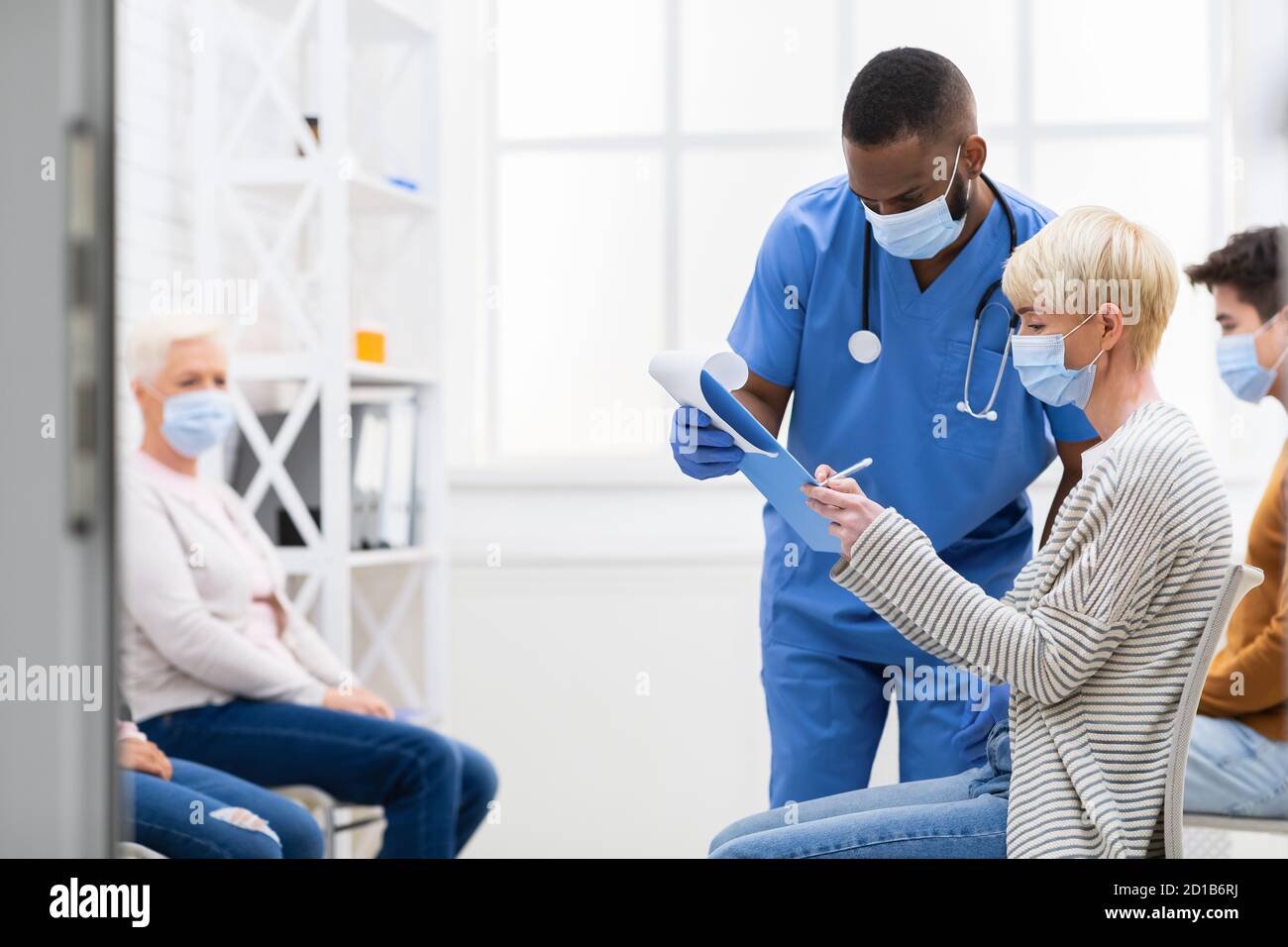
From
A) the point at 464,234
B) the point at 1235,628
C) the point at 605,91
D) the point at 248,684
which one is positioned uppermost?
the point at 605,91

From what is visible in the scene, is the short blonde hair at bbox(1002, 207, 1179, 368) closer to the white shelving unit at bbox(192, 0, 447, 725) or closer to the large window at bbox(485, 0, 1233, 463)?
the large window at bbox(485, 0, 1233, 463)

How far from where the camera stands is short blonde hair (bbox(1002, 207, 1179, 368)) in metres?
1.19

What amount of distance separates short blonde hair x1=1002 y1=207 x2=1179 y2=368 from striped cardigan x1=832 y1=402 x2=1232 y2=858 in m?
0.11

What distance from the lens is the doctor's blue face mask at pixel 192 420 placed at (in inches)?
80.1

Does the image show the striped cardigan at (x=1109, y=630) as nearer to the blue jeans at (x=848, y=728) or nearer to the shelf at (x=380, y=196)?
the blue jeans at (x=848, y=728)

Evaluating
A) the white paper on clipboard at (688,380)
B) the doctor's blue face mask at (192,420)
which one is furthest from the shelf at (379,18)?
the white paper on clipboard at (688,380)

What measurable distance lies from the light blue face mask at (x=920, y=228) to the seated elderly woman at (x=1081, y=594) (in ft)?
0.57

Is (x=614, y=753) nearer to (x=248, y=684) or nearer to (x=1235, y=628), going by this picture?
(x=248, y=684)

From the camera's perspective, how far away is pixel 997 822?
46.9 inches

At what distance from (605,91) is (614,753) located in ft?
4.15

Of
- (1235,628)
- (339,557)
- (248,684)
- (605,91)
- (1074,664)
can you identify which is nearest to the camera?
(1074,664)

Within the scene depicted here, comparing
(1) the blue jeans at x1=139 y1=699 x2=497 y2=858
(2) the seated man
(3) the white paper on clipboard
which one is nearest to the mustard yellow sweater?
(2) the seated man

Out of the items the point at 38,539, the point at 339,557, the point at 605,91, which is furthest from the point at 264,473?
the point at 38,539

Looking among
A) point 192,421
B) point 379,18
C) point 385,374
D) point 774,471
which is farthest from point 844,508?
point 379,18
